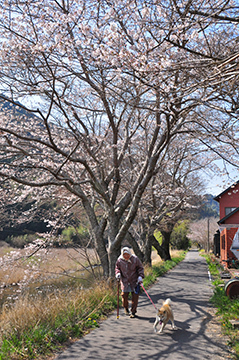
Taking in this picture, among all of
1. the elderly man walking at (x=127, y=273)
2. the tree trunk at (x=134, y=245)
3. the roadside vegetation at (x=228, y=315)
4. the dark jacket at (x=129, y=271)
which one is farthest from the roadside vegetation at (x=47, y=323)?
the tree trunk at (x=134, y=245)

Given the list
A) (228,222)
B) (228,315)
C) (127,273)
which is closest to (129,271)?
(127,273)

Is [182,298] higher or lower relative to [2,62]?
lower

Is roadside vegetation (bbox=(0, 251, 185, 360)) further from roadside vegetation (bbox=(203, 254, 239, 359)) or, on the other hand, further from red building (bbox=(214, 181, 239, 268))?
red building (bbox=(214, 181, 239, 268))

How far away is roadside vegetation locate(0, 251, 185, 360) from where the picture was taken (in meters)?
4.77

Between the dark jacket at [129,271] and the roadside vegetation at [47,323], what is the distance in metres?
0.84

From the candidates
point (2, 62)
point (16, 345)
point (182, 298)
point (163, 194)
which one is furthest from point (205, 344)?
point (163, 194)

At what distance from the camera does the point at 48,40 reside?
7.17 m

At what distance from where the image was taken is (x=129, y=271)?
745 centimetres

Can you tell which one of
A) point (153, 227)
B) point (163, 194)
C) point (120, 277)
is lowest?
point (120, 277)

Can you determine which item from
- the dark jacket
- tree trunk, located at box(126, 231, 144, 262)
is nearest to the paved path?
the dark jacket

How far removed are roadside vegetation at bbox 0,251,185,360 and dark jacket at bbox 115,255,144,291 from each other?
0.84 metres

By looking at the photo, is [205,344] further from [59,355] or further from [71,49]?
[71,49]

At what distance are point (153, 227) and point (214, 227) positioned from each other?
153ft

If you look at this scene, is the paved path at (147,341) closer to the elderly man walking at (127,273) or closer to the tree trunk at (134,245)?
the elderly man walking at (127,273)
